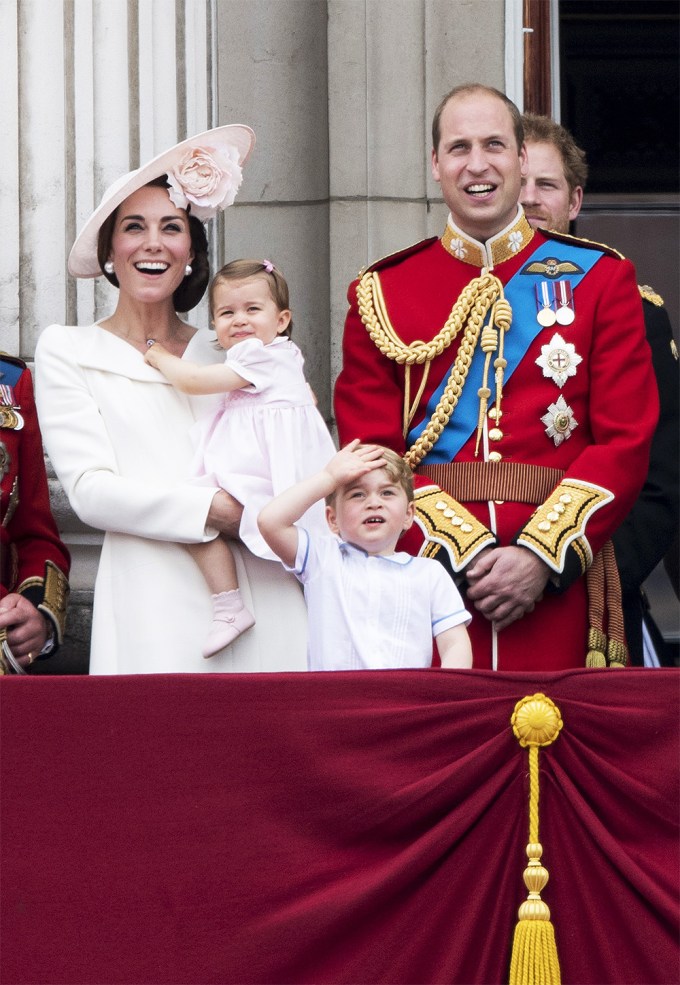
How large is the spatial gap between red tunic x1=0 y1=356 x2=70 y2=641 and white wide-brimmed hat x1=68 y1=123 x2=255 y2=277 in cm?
35

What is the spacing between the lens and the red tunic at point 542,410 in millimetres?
3768

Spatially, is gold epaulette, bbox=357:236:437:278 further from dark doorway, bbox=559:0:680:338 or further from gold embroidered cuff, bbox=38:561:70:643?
dark doorway, bbox=559:0:680:338

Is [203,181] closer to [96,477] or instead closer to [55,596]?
[96,477]

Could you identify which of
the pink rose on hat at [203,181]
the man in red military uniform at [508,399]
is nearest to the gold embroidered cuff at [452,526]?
the man in red military uniform at [508,399]

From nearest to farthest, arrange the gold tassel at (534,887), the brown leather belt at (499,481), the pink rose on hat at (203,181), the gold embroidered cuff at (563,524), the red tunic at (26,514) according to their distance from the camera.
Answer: the gold tassel at (534,887), the gold embroidered cuff at (563,524), the brown leather belt at (499,481), the pink rose on hat at (203,181), the red tunic at (26,514)

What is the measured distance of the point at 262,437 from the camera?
385 cm

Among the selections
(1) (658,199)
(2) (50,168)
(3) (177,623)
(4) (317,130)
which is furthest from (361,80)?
(3) (177,623)

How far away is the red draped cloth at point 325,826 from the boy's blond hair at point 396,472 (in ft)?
1.56

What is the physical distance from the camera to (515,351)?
3961 mm

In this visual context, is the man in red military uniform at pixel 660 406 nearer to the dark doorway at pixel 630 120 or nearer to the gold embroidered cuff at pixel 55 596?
the gold embroidered cuff at pixel 55 596

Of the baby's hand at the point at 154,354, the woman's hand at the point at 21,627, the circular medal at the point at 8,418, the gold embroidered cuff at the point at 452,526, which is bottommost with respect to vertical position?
the woman's hand at the point at 21,627

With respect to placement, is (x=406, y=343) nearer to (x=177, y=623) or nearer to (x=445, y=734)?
(x=177, y=623)

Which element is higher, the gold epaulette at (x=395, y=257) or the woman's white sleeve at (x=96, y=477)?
the gold epaulette at (x=395, y=257)

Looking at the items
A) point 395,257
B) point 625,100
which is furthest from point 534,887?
point 625,100
